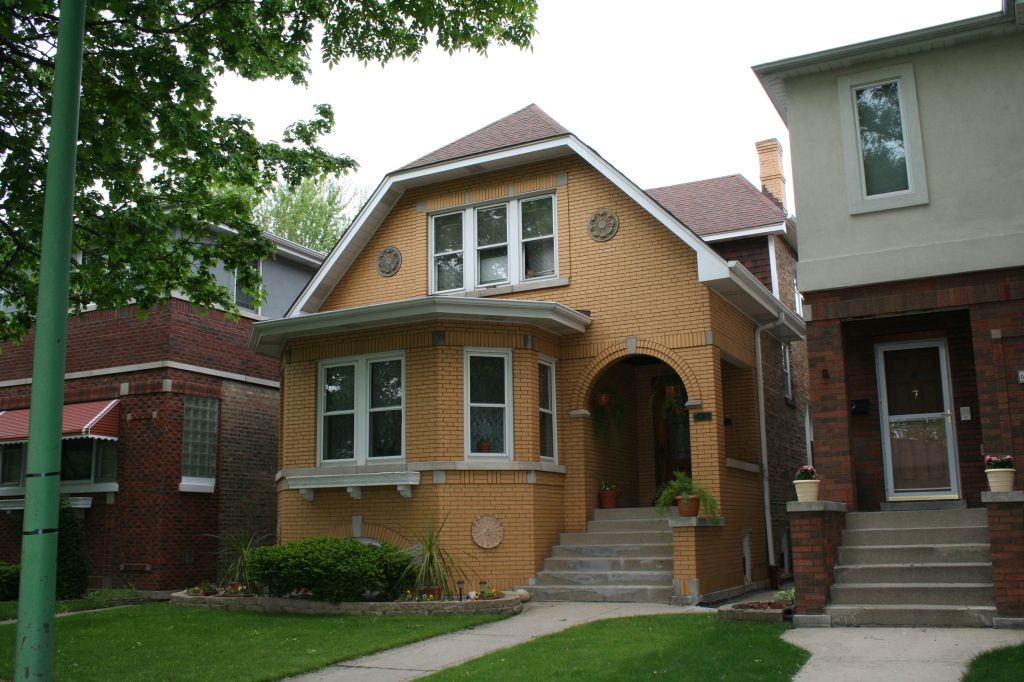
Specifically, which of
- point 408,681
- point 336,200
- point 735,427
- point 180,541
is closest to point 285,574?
point 408,681

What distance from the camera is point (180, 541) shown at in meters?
16.5

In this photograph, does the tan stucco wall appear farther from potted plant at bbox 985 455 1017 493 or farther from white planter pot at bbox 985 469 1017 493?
white planter pot at bbox 985 469 1017 493

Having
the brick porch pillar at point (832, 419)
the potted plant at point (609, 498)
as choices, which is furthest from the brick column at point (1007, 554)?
the potted plant at point (609, 498)

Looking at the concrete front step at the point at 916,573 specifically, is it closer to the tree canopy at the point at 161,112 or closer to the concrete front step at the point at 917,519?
the concrete front step at the point at 917,519

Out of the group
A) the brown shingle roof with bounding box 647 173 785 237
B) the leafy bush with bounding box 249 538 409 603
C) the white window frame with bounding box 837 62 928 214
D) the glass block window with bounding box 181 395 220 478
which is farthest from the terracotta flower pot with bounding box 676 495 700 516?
the glass block window with bounding box 181 395 220 478

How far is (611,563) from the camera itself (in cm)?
1323

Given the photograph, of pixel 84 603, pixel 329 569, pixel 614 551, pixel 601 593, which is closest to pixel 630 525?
pixel 614 551

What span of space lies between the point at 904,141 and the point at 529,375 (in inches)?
240

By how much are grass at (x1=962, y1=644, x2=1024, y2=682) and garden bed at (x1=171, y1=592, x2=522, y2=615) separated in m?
5.66

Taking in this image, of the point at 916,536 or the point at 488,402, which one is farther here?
the point at 488,402

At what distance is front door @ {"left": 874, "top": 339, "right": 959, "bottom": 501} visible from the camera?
11844 mm

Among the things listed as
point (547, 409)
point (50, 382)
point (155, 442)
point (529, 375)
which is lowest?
point (50, 382)

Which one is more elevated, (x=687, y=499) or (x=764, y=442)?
(x=764, y=442)

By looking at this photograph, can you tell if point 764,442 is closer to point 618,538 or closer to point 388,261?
point 618,538
